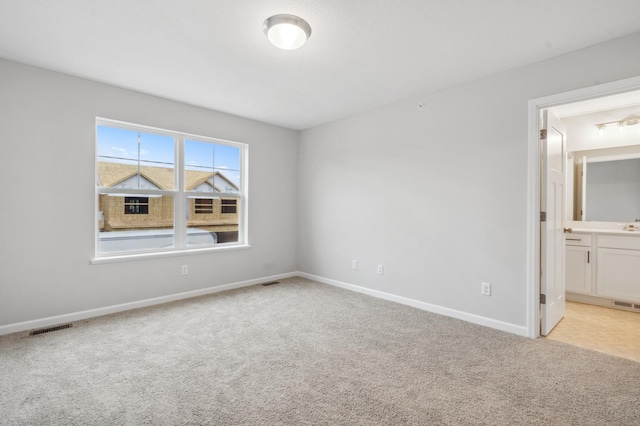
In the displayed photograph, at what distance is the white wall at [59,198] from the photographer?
2777 mm

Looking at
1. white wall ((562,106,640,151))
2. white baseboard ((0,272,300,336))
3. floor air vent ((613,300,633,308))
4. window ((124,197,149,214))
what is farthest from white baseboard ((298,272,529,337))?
white wall ((562,106,640,151))

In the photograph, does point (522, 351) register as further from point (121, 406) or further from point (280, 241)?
point (280, 241)

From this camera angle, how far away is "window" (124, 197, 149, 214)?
3523mm

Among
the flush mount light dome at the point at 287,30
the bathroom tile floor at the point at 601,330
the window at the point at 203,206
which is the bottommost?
the bathroom tile floor at the point at 601,330

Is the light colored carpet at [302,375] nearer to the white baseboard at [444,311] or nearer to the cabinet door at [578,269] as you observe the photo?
Result: the white baseboard at [444,311]

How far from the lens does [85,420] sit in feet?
5.43

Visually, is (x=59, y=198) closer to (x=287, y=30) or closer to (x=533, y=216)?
(x=287, y=30)

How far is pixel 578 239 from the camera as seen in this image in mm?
3779

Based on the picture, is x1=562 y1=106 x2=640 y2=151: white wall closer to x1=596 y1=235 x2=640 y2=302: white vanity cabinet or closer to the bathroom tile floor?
x1=596 y1=235 x2=640 y2=302: white vanity cabinet

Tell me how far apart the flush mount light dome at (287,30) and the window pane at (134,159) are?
226 cm

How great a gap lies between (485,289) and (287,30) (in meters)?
2.90

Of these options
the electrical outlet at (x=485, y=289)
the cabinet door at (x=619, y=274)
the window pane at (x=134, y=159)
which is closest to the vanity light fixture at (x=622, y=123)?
the cabinet door at (x=619, y=274)

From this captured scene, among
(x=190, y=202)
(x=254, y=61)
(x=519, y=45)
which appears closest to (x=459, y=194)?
(x=519, y=45)

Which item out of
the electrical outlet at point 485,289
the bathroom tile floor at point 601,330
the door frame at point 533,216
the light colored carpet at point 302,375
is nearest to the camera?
the light colored carpet at point 302,375
